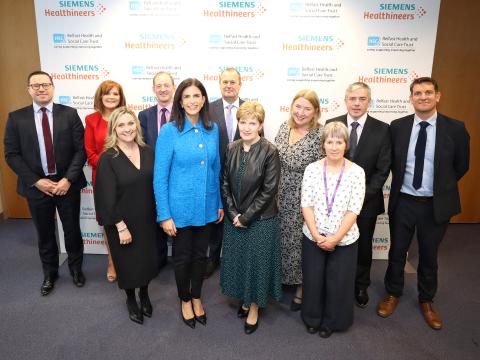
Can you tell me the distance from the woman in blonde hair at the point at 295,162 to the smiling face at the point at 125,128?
109cm

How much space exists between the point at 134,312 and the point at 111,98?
1.79 metres

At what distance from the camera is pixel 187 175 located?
8.50 feet

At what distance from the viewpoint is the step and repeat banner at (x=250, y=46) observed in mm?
3727

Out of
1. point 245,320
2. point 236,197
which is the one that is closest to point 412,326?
point 245,320

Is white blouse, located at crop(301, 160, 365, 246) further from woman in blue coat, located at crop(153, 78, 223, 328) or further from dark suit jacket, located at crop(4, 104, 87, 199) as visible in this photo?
dark suit jacket, located at crop(4, 104, 87, 199)

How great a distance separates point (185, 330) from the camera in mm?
2879

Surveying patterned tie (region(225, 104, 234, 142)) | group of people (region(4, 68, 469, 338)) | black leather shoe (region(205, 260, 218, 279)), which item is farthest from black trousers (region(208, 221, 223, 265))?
patterned tie (region(225, 104, 234, 142))

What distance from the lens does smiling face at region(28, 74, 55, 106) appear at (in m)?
3.03

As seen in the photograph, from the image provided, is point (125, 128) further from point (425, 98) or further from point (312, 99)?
point (425, 98)

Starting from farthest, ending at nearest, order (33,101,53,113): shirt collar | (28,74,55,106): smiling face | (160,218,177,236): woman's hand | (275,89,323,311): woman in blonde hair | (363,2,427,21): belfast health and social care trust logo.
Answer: (363,2,427,21): belfast health and social care trust logo → (33,101,53,113): shirt collar → (28,74,55,106): smiling face → (275,89,323,311): woman in blonde hair → (160,218,177,236): woman's hand

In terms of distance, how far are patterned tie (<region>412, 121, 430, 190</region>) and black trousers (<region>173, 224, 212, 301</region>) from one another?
63.2 inches

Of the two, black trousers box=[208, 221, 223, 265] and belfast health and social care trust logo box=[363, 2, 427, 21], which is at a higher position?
belfast health and social care trust logo box=[363, 2, 427, 21]

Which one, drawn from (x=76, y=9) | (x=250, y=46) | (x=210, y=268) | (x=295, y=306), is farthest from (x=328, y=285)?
(x=76, y=9)

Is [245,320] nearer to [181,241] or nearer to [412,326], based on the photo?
[181,241]
